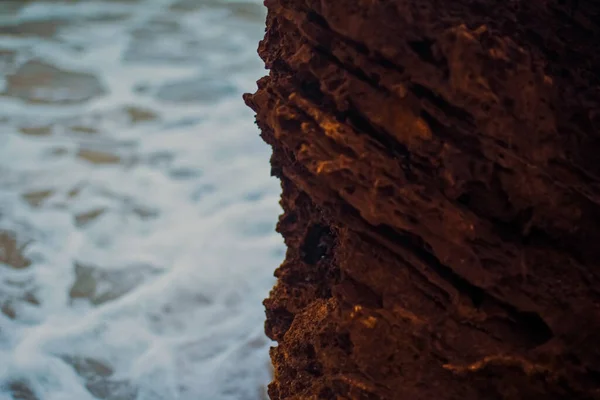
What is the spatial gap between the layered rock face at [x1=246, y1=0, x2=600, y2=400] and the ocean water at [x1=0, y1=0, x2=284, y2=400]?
279 cm

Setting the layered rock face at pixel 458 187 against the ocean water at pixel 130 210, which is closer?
the layered rock face at pixel 458 187

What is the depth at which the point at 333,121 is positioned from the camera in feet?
7.11

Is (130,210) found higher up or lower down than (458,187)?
higher up

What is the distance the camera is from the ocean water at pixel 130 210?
504 cm

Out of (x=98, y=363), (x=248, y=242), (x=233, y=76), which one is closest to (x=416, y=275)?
(x=98, y=363)

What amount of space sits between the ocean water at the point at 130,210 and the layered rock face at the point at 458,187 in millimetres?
2789

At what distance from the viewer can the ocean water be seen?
5039 millimetres

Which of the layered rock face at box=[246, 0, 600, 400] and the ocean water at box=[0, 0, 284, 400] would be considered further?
the ocean water at box=[0, 0, 284, 400]

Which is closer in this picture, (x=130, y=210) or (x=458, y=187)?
(x=458, y=187)

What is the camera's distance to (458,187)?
2016 millimetres

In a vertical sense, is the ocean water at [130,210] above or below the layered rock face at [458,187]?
above

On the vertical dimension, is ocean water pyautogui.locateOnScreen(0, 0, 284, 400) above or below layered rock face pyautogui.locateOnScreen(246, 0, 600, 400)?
above

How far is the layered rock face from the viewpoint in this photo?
6.48ft

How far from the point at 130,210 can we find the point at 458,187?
A: 5.88m
